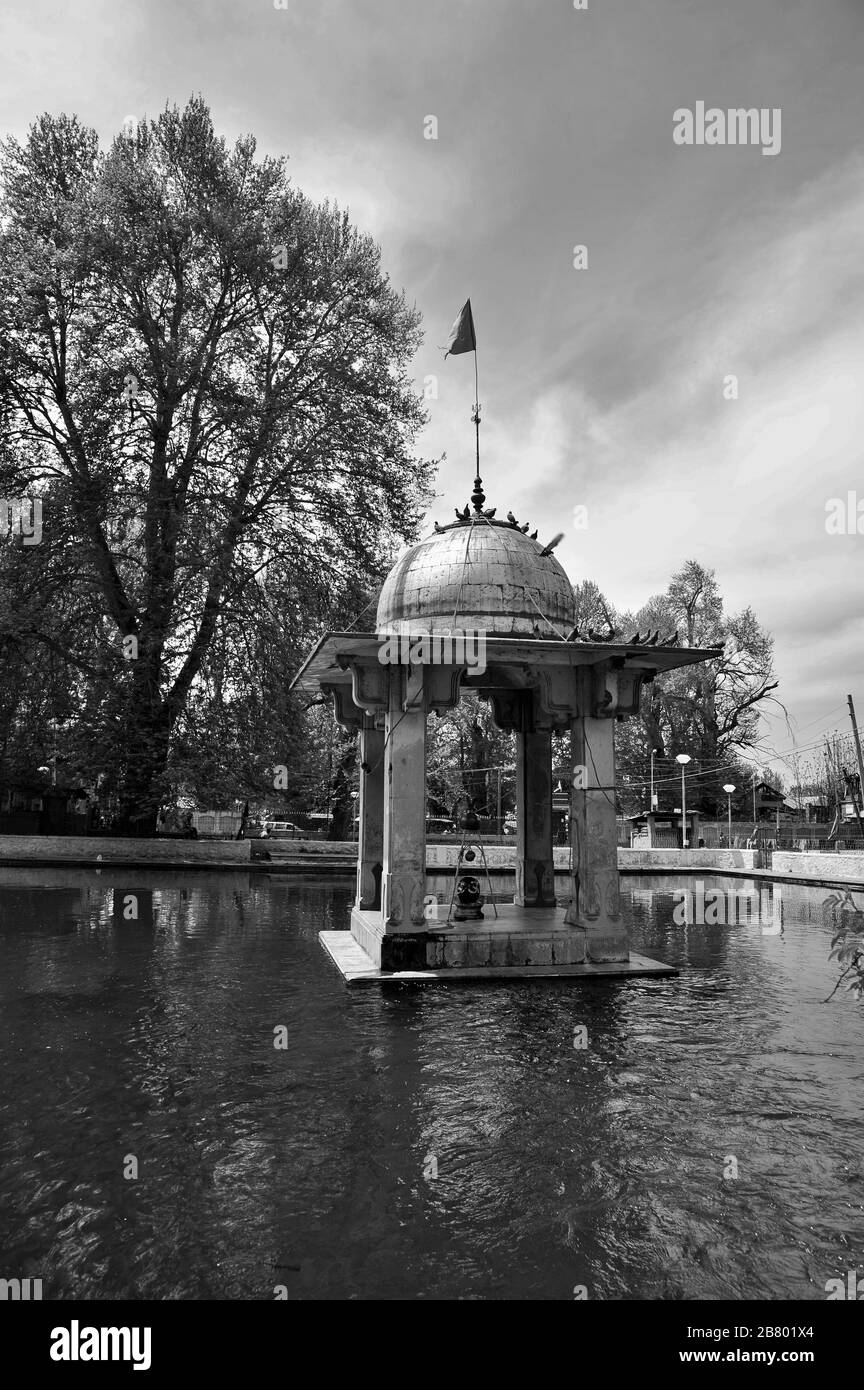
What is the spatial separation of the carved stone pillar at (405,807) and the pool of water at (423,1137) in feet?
4.07

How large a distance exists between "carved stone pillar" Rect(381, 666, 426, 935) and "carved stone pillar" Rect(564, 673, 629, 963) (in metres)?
2.42

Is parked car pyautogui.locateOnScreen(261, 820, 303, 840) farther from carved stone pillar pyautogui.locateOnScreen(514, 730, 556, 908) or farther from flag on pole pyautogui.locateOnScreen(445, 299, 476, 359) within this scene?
flag on pole pyautogui.locateOnScreen(445, 299, 476, 359)

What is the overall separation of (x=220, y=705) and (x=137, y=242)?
15.7 metres

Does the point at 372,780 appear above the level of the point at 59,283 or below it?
below

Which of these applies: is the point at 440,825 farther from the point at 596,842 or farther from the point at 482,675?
the point at 596,842

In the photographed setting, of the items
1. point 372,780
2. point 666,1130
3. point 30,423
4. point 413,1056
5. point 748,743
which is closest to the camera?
point 666,1130

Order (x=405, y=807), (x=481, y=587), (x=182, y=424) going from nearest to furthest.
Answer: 1. (x=405, y=807)
2. (x=481, y=587)
3. (x=182, y=424)

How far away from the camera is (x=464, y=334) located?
16.5 meters

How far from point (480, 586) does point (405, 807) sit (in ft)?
13.4

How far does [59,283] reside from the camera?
2909 centimetres

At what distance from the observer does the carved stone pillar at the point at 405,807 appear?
41.8 feet

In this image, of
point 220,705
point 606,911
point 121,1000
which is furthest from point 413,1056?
point 220,705

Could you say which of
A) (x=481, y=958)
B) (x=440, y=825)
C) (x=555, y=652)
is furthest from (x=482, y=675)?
(x=440, y=825)
